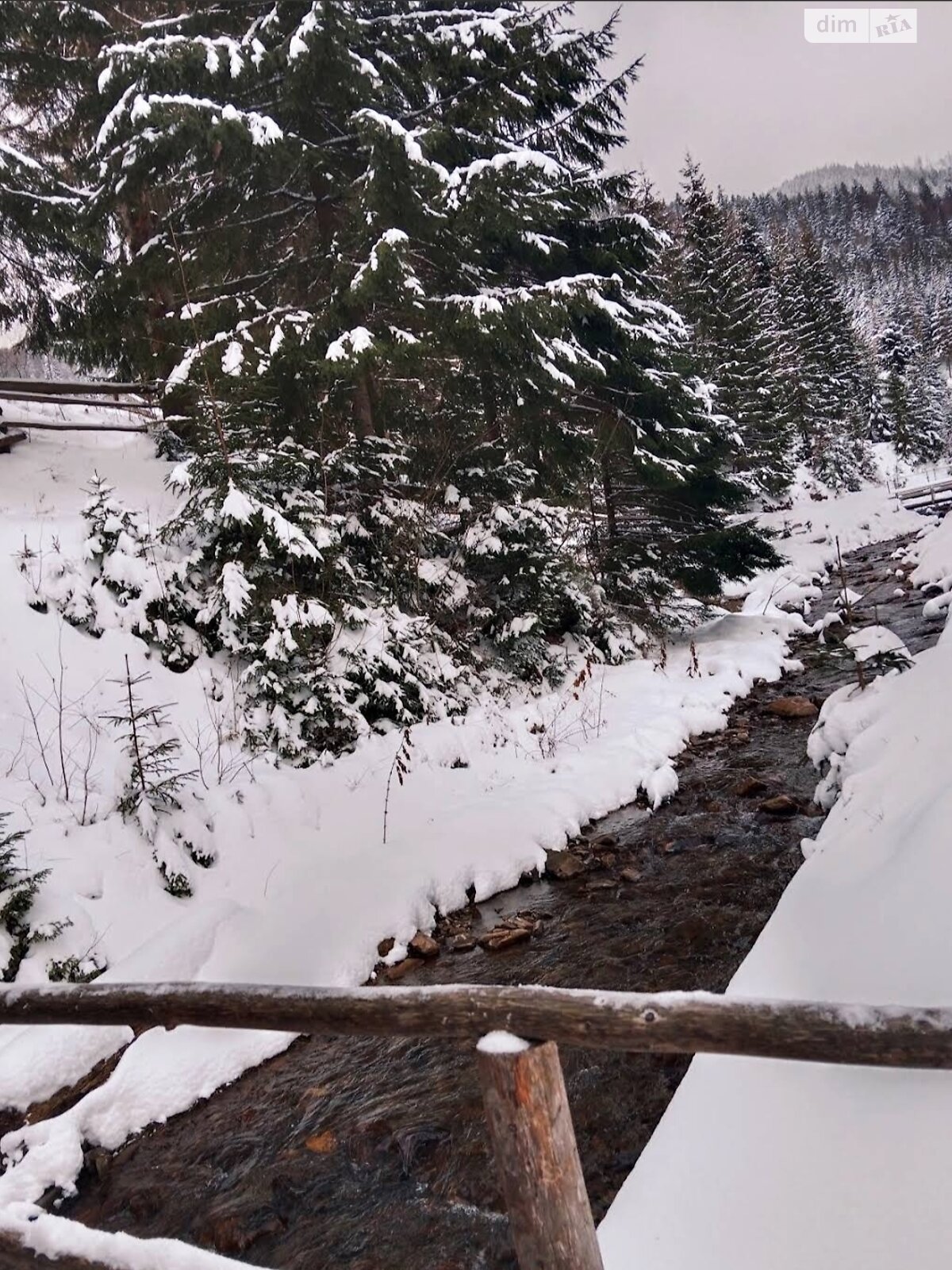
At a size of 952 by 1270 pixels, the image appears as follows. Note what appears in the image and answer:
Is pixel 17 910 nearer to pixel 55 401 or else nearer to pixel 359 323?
pixel 359 323

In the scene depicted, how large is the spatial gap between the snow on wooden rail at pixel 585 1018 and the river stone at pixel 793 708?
911 centimetres

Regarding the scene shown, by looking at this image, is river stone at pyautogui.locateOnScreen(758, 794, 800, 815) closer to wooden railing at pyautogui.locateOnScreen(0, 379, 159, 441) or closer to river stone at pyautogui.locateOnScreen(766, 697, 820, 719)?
river stone at pyautogui.locateOnScreen(766, 697, 820, 719)

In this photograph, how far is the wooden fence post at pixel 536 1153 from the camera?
76.4 inches

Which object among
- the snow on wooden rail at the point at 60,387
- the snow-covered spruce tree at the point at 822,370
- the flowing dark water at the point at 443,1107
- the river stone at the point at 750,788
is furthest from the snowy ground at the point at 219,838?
the snow-covered spruce tree at the point at 822,370

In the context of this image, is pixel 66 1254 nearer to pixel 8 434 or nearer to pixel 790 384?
pixel 8 434

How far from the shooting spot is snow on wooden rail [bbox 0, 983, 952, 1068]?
1.64m

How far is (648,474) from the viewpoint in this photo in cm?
1351

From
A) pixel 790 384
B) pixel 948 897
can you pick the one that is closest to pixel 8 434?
pixel 948 897

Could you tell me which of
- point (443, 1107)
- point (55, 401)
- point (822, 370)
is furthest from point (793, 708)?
point (822, 370)

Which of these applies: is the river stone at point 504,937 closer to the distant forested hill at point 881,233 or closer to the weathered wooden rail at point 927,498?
the weathered wooden rail at point 927,498

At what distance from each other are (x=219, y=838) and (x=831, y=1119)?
554 cm

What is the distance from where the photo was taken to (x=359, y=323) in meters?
10.3

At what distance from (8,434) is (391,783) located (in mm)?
9320

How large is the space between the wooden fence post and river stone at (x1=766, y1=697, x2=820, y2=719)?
29.9 ft
